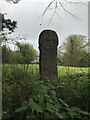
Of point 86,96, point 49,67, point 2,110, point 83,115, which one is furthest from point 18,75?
point 49,67

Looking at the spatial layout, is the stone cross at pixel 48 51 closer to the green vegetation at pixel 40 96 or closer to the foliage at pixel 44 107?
the green vegetation at pixel 40 96

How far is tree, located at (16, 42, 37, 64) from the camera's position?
238 inches

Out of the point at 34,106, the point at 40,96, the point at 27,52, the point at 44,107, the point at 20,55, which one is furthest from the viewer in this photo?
the point at 27,52

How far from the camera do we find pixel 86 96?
5117mm

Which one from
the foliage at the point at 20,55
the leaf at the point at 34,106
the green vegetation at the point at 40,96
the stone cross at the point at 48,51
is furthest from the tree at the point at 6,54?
the leaf at the point at 34,106

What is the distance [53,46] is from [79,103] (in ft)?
9.14

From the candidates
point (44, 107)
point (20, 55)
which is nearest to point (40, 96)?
point (44, 107)

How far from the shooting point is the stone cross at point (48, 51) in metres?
7.30

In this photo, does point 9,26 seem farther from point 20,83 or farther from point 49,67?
point 20,83

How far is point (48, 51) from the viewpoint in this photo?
24.4ft

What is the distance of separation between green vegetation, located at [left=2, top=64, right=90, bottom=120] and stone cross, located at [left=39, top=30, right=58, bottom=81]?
Answer: 1177 millimetres

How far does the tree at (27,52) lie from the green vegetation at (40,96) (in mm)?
422

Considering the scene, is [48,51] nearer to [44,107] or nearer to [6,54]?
[6,54]

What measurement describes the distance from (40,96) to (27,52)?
9.26 ft
